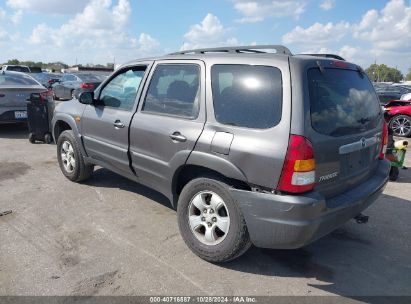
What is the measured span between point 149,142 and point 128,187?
5.58 feet

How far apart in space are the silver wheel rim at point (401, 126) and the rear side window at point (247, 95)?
8.94m

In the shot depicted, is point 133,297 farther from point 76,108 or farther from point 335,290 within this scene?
point 76,108

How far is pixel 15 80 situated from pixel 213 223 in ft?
26.3

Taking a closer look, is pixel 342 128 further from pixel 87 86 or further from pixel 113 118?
pixel 87 86

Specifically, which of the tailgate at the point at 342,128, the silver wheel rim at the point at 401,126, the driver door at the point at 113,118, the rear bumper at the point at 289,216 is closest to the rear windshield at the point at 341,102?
the tailgate at the point at 342,128

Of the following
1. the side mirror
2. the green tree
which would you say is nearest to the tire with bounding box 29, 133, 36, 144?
the side mirror

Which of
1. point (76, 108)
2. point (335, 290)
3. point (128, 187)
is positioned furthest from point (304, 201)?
point (76, 108)

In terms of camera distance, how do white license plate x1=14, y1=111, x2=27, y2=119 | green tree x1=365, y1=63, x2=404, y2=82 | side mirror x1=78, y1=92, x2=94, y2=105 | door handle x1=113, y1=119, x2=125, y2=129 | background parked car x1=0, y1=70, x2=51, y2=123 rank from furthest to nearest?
green tree x1=365, y1=63, x2=404, y2=82 → white license plate x1=14, y1=111, x2=27, y2=119 → background parked car x1=0, y1=70, x2=51, y2=123 → side mirror x1=78, y1=92, x2=94, y2=105 → door handle x1=113, y1=119, x2=125, y2=129

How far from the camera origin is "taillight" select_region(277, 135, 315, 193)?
2787mm

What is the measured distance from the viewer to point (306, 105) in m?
2.85

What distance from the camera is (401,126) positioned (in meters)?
10.6

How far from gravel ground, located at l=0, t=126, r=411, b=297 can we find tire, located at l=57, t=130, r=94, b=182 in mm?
336

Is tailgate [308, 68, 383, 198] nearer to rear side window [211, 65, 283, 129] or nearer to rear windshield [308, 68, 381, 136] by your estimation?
rear windshield [308, 68, 381, 136]

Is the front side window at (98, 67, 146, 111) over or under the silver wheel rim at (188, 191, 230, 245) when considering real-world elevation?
over
